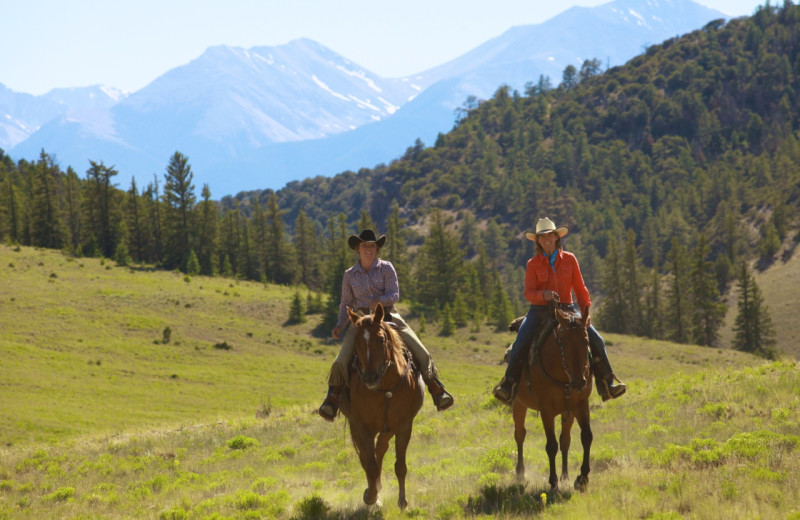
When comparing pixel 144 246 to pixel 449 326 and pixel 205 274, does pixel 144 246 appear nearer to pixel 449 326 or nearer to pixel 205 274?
pixel 205 274

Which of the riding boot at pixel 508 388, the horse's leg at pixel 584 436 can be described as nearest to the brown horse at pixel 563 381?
the horse's leg at pixel 584 436

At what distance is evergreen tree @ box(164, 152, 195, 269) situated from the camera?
3684 inches

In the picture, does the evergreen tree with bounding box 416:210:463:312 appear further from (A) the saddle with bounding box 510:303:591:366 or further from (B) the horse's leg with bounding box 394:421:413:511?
(B) the horse's leg with bounding box 394:421:413:511

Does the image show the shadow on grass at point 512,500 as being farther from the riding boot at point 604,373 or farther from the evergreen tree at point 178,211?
the evergreen tree at point 178,211

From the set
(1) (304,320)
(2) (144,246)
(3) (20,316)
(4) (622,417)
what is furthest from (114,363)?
(2) (144,246)

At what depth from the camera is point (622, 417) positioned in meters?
15.7

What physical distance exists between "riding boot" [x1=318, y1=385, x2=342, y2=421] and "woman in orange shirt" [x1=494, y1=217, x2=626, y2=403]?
8.00 feet

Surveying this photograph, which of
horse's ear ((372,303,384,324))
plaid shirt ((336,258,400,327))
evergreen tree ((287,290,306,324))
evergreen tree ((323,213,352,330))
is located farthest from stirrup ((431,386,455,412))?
evergreen tree ((287,290,306,324))

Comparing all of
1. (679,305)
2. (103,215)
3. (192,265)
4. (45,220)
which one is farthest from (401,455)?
(45,220)

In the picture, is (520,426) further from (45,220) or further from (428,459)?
(45,220)

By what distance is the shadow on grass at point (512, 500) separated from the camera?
908cm

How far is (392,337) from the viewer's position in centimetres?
935

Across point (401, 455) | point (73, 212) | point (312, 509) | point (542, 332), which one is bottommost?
point (312, 509)

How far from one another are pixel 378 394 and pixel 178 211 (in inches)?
3642
